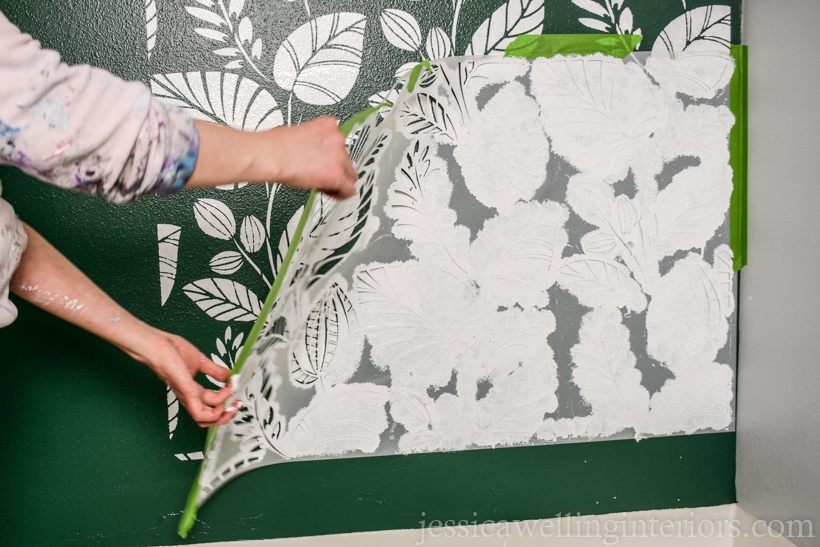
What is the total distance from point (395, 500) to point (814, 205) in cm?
111

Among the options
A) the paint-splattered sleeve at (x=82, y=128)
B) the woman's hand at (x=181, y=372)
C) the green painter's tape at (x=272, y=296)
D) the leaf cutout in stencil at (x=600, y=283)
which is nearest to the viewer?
the paint-splattered sleeve at (x=82, y=128)

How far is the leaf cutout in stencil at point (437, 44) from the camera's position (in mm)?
1397

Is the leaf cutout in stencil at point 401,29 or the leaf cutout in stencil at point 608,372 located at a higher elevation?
the leaf cutout in stencil at point 401,29

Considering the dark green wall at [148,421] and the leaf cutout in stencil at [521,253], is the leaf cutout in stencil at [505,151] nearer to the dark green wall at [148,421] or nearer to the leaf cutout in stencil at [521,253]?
the leaf cutout in stencil at [521,253]

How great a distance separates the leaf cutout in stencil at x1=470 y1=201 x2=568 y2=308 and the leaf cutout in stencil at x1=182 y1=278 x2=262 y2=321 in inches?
19.9

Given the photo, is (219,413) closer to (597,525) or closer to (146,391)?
(146,391)

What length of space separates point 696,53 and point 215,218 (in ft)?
3.73

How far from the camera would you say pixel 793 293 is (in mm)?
1363

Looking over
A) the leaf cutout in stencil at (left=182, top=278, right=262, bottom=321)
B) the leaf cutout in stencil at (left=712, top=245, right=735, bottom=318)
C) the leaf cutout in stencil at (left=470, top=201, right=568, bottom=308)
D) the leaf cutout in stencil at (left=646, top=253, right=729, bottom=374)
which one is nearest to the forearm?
the leaf cutout in stencil at (left=182, top=278, right=262, bottom=321)

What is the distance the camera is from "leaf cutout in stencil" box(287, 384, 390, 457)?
1396 mm

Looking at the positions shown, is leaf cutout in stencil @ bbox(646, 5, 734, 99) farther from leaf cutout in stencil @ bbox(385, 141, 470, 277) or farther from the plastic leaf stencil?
leaf cutout in stencil @ bbox(385, 141, 470, 277)

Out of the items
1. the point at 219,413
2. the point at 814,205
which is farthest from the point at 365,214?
the point at 814,205

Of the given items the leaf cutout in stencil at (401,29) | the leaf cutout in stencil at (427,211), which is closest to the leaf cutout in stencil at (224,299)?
the leaf cutout in stencil at (427,211)

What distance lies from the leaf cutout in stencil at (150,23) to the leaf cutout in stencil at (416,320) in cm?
67
